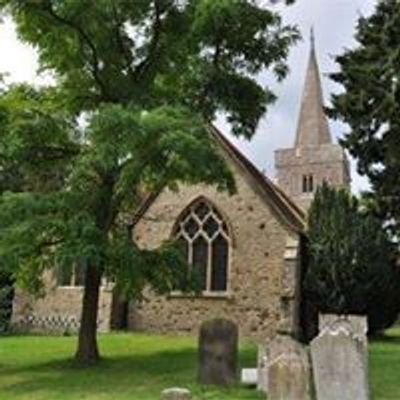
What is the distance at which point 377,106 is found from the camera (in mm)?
24906

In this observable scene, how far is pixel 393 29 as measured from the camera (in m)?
25.0

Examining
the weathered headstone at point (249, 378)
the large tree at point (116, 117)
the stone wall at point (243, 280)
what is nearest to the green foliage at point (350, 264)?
the stone wall at point (243, 280)

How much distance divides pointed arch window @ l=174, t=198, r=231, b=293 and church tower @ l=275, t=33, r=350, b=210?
130ft

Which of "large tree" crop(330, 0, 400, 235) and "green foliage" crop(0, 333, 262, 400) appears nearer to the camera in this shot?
"green foliage" crop(0, 333, 262, 400)

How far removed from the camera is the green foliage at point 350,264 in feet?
78.1

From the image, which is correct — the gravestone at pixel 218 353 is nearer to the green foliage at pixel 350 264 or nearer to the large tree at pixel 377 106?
the green foliage at pixel 350 264

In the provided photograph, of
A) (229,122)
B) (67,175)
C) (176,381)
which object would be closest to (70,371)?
(176,381)

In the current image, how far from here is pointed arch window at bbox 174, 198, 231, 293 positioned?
27312mm

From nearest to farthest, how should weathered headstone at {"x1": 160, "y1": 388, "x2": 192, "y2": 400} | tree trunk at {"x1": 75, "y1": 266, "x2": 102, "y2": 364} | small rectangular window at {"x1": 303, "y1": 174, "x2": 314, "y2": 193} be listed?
weathered headstone at {"x1": 160, "y1": 388, "x2": 192, "y2": 400} < tree trunk at {"x1": 75, "y1": 266, "x2": 102, "y2": 364} < small rectangular window at {"x1": 303, "y1": 174, "x2": 314, "y2": 193}

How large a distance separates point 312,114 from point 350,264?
151 ft

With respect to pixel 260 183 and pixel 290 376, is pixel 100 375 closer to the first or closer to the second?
pixel 290 376

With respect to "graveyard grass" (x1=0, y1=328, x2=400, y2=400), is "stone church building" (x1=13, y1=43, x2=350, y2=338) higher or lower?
higher

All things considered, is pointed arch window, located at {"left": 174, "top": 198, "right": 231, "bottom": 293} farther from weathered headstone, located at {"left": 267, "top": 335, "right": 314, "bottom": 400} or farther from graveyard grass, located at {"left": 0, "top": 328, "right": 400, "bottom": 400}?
weathered headstone, located at {"left": 267, "top": 335, "right": 314, "bottom": 400}

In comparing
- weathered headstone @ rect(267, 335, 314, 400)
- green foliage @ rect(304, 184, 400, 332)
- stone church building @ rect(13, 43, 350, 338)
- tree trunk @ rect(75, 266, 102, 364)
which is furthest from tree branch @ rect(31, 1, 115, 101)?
weathered headstone @ rect(267, 335, 314, 400)
